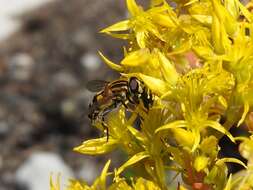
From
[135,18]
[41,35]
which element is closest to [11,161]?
[41,35]

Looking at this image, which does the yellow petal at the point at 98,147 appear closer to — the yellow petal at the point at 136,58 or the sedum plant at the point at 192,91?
the sedum plant at the point at 192,91

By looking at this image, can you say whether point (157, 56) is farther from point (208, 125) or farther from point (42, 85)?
point (42, 85)

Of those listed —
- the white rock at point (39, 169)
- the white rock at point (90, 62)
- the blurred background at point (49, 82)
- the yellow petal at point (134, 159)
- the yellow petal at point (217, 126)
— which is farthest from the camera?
the white rock at point (90, 62)

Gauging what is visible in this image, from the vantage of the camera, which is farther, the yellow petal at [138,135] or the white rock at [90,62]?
the white rock at [90,62]

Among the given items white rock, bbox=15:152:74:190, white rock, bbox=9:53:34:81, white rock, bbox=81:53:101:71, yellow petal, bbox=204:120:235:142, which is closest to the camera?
yellow petal, bbox=204:120:235:142

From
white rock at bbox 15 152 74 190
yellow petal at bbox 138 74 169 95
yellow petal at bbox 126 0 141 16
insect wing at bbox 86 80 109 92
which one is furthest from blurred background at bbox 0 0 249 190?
yellow petal at bbox 138 74 169 95

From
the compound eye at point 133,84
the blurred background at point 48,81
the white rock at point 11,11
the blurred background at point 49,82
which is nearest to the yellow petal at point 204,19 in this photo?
the compound eye at point 133,84

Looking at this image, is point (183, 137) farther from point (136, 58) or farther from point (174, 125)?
point (136, 58)

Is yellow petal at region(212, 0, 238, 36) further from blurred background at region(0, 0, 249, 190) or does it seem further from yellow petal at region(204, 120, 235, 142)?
blurred background at region(0, 0, 249, 190)
